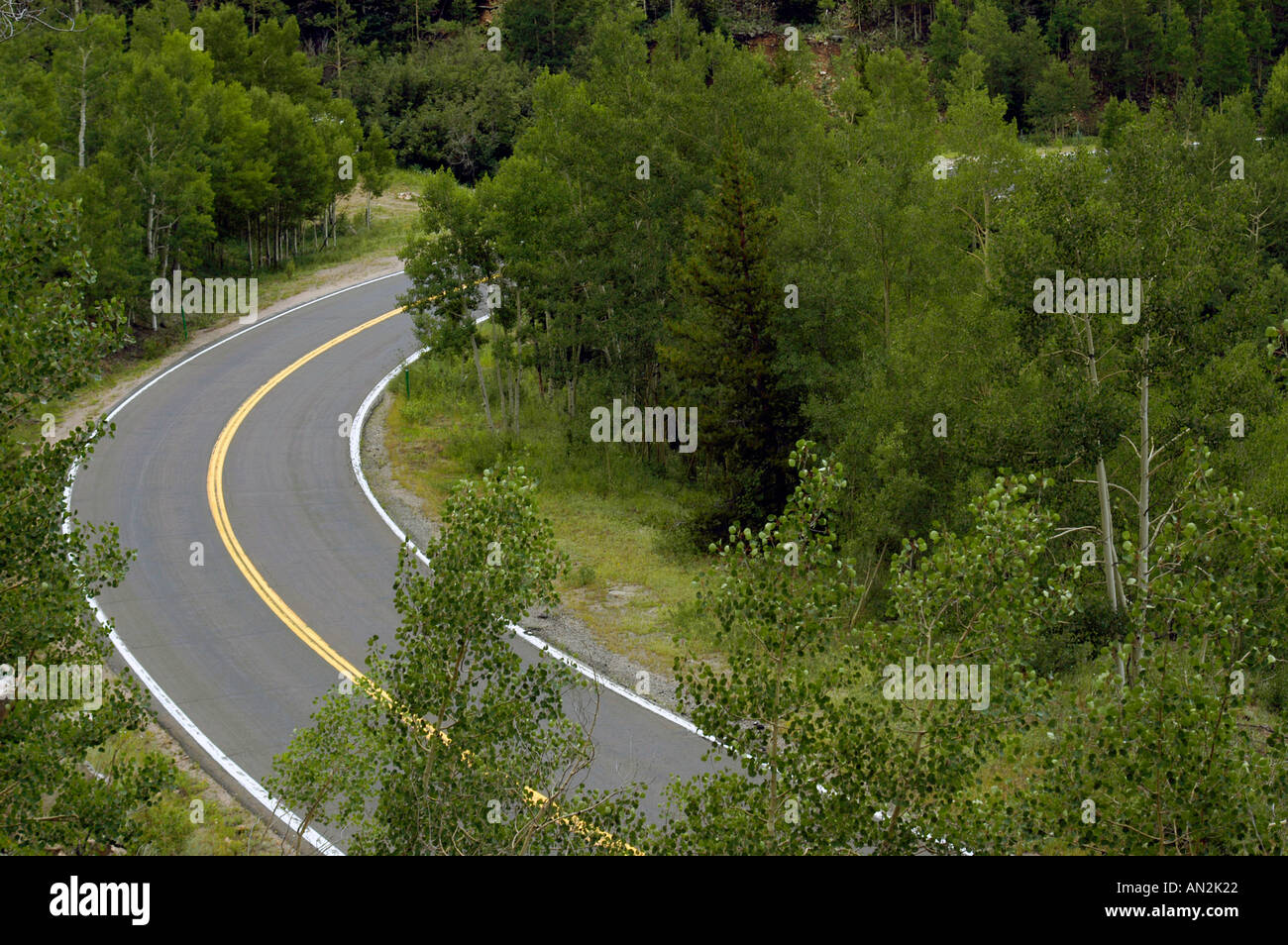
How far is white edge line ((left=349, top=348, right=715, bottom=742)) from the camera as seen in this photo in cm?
1941

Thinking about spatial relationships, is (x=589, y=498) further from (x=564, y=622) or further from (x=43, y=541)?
(x=43, y=541)

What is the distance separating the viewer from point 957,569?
31.1ft

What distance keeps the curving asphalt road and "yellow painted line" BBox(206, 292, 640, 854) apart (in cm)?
15

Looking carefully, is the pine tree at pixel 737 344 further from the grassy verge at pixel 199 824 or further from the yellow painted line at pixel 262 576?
the grassy verge at pixel 199 824

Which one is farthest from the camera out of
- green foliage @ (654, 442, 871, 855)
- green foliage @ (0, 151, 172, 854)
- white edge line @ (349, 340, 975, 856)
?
white edge line @ (349, 340, 975, 856)

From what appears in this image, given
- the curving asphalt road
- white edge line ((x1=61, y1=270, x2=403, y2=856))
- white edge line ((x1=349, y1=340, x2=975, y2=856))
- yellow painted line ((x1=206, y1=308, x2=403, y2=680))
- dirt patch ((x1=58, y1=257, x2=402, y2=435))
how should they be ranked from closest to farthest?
1. white edge line ((x1=349, y1=340, x2=975, y2=856))
2. white edge line ((x1=61, y1=270, x2=403, y2=856))
3. the curving asphalt road
4. yellow painted line ((x1=206, y1=308, x2=403, y2=680))
5. dirt patch ((x1=58, y1=257, x2=402, y2=435))

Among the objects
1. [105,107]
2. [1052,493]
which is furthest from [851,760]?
[105,107]

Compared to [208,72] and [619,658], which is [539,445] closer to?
[619,658]

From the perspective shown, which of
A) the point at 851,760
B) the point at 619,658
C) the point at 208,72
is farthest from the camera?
the point at 208,72

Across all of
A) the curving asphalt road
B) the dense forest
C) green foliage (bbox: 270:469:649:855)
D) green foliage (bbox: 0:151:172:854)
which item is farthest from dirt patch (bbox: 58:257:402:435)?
green foliage (bbox: 270:469:649:855)

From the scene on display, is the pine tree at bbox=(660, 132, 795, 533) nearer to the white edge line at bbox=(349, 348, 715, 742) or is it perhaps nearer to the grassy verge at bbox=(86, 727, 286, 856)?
the white edge line at bbox=(349, 348, 715, 742)

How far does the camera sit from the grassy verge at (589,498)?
78.3 ft

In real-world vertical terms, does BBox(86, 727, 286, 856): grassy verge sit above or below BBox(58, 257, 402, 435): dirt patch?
below
